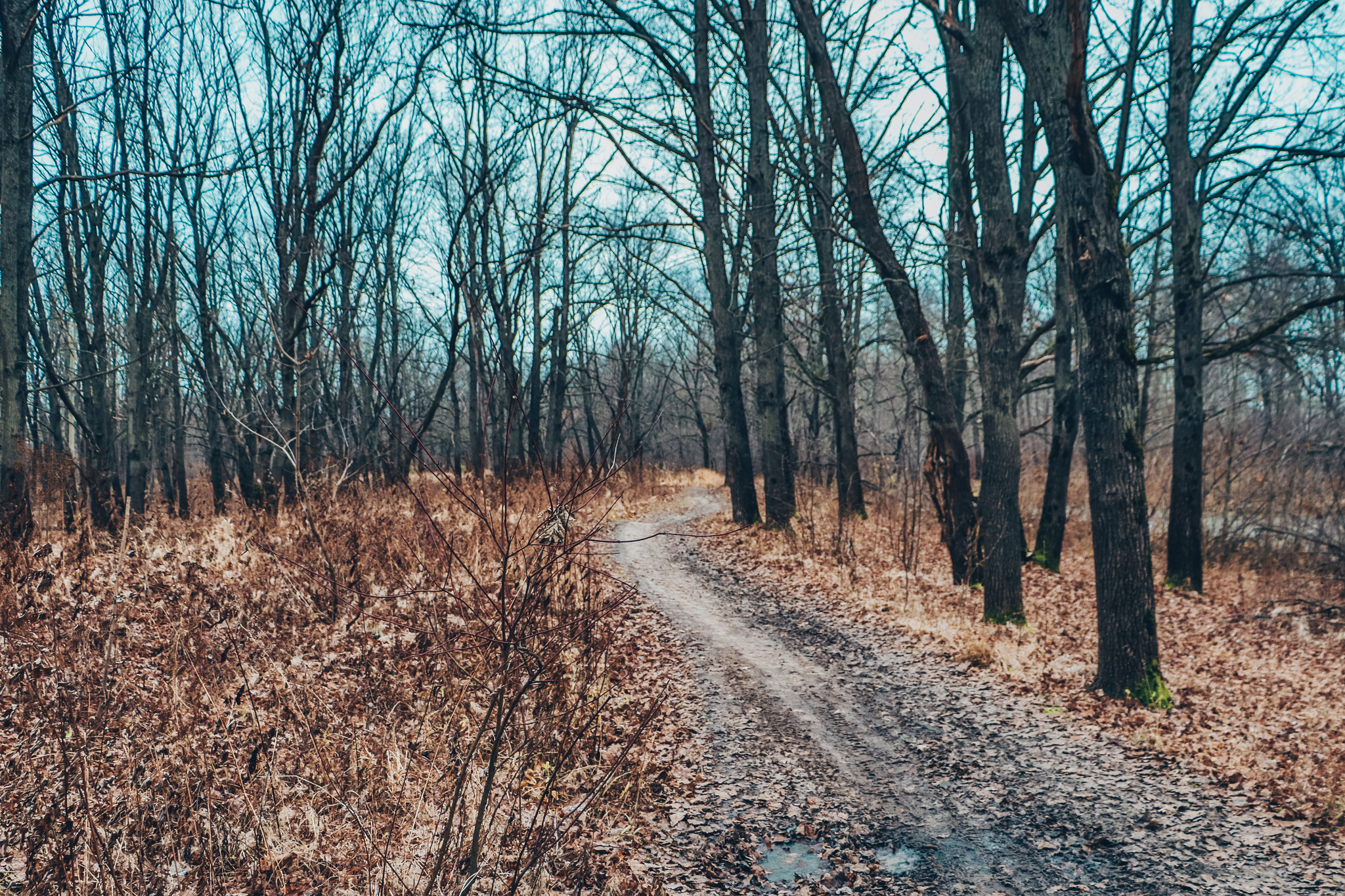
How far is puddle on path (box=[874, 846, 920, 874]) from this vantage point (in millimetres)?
3361

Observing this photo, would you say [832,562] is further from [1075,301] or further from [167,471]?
[167,471]

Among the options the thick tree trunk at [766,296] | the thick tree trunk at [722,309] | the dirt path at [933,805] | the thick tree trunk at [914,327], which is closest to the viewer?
the dirt path at [933,805]

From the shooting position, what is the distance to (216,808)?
3.47 meters

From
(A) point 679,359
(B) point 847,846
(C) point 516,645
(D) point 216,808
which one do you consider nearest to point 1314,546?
(B) point 847,846

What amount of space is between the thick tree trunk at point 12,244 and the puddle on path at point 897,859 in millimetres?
8590

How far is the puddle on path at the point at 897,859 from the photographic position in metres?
3.36

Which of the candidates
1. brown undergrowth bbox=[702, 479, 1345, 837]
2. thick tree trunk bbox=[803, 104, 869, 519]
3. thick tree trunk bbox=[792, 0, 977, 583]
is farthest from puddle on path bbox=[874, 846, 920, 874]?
thick tree trunk bbox=[803, 104, 869, 519]

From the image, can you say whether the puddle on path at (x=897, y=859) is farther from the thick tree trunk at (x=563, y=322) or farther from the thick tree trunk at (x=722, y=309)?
the thick tree trunk at (x=563, y=322)

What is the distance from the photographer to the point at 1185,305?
10133 mm

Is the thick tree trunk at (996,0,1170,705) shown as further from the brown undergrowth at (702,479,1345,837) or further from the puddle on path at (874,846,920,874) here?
the puddle on path at (874,846,920,874)

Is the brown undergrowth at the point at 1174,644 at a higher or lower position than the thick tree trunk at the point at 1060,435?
lower

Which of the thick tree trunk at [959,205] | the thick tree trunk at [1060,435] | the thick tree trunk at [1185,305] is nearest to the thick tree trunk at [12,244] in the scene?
the thick tree trunk at [959,205]

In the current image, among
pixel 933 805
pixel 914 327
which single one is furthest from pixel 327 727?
pixel 914 327

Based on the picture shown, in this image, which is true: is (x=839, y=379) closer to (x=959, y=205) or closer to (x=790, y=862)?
(x=959, y=205)
